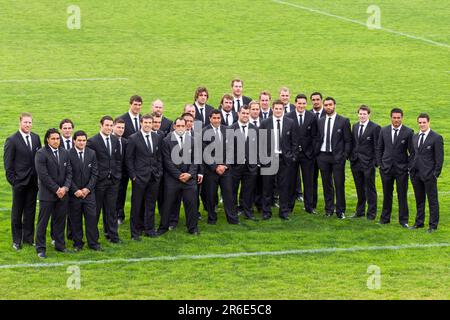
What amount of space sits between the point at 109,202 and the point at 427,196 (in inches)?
190

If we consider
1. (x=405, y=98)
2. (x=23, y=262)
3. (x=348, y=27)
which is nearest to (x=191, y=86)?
(x=405, y=98)

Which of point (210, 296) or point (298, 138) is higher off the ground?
point (298, 138)

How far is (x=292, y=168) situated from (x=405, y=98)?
32.8 ft

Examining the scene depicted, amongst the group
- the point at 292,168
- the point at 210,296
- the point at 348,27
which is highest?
the point at 348,27

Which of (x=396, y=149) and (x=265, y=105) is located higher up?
(x=265, y=105)

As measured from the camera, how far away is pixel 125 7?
125 feet

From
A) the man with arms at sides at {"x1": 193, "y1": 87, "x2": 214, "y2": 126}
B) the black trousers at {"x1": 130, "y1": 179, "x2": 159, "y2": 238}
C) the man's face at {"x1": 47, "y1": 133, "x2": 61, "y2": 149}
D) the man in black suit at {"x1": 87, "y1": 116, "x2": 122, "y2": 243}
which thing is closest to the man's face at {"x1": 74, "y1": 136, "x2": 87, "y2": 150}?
the man's face at {"x1": 47, "y1": 133, "x2": 61, "y2": 149}

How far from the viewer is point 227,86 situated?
28328 mm

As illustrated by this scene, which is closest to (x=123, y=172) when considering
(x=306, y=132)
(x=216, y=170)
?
(x=216, y=170)

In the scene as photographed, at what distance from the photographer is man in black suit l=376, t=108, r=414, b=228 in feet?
55.9

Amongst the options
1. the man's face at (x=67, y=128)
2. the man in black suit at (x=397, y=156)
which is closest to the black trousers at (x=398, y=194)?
the man in black suit at (x=397, y=156)

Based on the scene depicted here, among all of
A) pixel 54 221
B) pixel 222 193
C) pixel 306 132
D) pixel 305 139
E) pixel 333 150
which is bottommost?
pixel 54 221

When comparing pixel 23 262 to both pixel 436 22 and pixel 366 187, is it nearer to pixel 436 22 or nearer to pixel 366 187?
pixel 366 187

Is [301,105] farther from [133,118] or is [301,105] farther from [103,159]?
[103,159]
